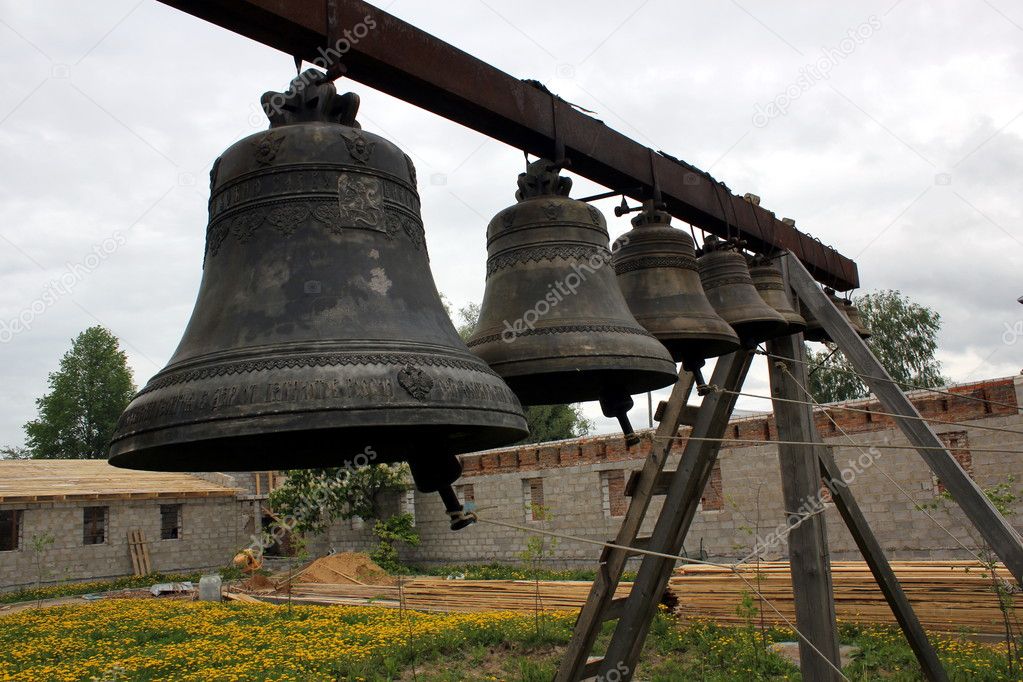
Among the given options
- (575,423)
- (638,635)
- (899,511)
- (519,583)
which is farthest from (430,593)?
(575,423)

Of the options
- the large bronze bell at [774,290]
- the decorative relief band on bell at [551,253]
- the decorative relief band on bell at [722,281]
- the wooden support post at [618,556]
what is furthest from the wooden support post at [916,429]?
the decorative relief band on bell at [551,253]

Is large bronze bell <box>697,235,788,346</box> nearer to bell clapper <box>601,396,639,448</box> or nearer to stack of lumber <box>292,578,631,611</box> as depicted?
bell clapper <box>601,396,639,448</box>

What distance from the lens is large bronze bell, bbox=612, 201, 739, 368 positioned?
3.67 meters

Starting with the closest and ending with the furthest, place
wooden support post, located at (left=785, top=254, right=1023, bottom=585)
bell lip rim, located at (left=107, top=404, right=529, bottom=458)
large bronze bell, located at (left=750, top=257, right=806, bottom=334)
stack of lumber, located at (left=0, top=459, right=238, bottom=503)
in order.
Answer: bell lip rim, located at (left=107, top=404, right=529, bottom=458)
wooden support post, located at (left=785, top=254, right=1023, bottom=585)
large bronze bell, located at (left=750, top=257, right=806, bottom=334)
stack of lumber, located at (left=0, top=459, right=238, bottom=503)

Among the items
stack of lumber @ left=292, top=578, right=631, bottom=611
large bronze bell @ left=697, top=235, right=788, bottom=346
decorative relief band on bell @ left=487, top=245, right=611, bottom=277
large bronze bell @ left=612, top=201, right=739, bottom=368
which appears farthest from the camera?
stack of lumber @ left=292, top=578, right=631, bottom=611

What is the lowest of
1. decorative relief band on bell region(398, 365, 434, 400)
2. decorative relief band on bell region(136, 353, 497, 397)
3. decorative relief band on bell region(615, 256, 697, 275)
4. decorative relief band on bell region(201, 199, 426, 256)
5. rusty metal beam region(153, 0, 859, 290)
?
decorative relief band on bell region(398, 365, 434, 400)

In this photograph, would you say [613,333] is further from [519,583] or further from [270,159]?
[519,583]

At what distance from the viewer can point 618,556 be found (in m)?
4.44

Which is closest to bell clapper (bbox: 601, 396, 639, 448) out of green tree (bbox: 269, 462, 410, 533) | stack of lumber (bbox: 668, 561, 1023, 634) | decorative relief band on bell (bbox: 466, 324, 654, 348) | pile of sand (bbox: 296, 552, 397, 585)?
decorative relief band on bell (bbox: 466, 324, 654, 348)

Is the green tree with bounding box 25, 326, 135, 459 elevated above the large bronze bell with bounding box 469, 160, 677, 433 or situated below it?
above

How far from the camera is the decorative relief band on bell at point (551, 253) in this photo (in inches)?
119

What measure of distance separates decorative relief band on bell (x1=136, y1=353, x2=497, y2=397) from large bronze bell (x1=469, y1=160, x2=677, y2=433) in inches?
34.8

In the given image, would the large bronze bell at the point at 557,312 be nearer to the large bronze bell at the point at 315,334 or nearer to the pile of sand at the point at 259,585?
the large bronze bell at the point at 315,334

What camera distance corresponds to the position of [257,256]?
2086 mm
